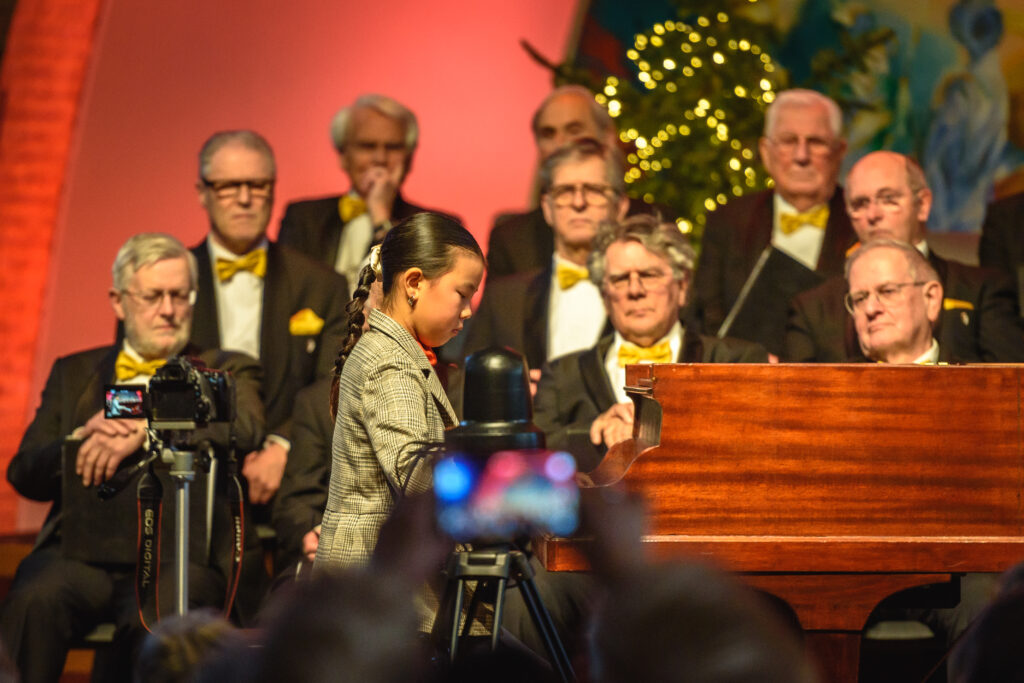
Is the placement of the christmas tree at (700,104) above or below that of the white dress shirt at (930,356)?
above

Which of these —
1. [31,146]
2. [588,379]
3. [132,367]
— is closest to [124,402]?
[132,367]

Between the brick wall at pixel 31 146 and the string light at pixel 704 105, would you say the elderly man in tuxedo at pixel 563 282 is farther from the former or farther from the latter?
the brick wall at pixel 31 146

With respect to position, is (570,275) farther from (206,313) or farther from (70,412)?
(70,412)

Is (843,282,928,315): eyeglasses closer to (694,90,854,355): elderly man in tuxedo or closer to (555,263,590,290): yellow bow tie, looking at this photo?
(694,90,854,355): elderly man in tuxedo

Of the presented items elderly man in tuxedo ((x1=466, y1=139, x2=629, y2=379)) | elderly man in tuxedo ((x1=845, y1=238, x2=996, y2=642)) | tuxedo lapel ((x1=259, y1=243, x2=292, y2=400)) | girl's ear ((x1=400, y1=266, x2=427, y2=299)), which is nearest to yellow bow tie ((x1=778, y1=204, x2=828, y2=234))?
elderly man in tuxedo ((x1=466, y1=139, x2=629, y2=379))

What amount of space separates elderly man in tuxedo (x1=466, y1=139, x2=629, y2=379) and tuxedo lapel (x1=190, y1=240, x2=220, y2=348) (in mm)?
1072

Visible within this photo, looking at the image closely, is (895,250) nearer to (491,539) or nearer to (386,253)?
(386,253)

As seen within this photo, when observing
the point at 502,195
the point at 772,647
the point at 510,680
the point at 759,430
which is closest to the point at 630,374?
the point at 759,430

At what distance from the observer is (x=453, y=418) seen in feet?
10.0

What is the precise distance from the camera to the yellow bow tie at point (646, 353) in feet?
16.0

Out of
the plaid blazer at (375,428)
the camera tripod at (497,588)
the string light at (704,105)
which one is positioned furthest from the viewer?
the string light at (704,105)

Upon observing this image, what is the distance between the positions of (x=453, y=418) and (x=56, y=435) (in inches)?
101

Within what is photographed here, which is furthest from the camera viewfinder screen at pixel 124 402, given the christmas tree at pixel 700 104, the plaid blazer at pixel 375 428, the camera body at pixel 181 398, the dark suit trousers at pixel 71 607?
the christmas tree at pixel 700 104

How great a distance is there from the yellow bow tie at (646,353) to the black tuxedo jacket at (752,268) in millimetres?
940
